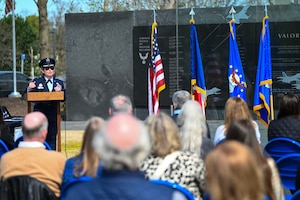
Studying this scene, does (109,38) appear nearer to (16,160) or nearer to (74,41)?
(74,41)

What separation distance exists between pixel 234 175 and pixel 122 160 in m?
0.62

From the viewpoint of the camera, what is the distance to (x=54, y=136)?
7672mm

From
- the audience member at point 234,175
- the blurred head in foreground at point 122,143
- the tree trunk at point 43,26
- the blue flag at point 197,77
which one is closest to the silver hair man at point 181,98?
the blue flag at point 197,77

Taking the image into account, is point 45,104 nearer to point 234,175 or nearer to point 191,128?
point 191,128

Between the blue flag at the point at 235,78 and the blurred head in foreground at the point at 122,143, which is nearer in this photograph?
the blurred head in foreground at the point at 122,143

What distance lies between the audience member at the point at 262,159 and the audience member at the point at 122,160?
0.82 m

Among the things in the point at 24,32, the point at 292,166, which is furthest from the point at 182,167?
the point at 24,32

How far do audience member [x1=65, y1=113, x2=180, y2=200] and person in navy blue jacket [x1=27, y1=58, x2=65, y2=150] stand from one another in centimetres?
467

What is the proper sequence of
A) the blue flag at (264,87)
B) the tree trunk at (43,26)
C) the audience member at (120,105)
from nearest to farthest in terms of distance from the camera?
1. the audience member at (120,105)
2. the blue flag at (264,87)
3. the tree trunk at (43,26)

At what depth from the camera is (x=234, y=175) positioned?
233 cm

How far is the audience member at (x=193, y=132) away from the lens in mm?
4477

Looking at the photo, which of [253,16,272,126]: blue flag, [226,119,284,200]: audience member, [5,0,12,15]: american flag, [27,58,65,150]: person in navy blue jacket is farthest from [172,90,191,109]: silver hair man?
[5,0,12,15]: american flag

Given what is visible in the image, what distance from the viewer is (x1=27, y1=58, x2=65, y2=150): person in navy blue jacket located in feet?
24.3

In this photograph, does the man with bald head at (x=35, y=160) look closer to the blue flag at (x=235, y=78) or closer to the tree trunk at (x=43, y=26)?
the blue flag at (x=235, y=78)
